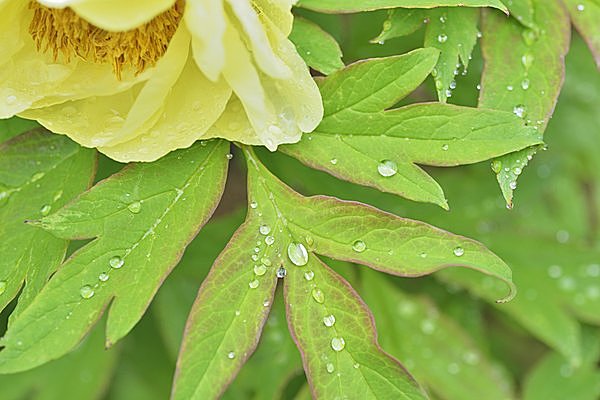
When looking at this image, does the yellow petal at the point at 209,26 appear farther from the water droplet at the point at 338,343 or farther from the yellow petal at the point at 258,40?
the water droplet at the point at 338,343

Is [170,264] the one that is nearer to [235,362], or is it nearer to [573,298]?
[235,362]

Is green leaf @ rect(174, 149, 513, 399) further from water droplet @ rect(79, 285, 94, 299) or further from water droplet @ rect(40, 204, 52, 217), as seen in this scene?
water droplet @ rect(40, 204, 52, 217)

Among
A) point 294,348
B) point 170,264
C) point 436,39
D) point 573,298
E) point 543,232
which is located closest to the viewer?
point 170,264

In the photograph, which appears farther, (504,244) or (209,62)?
(504,244)

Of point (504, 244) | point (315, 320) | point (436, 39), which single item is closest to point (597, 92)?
point (504, 244)

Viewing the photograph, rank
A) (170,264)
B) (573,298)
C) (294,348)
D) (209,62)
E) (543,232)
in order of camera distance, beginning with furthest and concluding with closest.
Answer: (543,232) → (573,298) → (294,348) → (170,264) → (209,62)

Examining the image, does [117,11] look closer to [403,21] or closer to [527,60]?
[403,21]

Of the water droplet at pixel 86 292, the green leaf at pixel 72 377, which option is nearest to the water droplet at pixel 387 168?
the water droplet at pixel 86 292

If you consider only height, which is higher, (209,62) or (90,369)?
(209,62)
